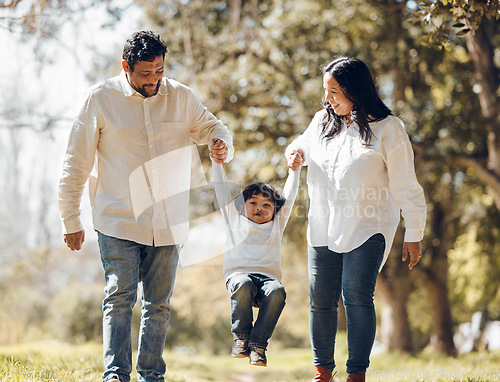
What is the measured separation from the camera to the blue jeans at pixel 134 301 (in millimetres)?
3303

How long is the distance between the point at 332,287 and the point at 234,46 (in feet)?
28.4

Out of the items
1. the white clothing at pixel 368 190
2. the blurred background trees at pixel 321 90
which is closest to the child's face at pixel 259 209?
the white clothing at pixel 368 190

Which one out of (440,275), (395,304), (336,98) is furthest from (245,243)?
(440,275)

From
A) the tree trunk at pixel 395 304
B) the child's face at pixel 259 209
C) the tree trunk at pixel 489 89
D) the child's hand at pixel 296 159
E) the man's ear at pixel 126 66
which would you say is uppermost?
the tree trunk at pixel 489 89

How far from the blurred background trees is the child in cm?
444

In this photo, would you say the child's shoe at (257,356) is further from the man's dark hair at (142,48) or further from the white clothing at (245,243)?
the man's dark hair at (142,48)

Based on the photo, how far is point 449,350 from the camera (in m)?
13.3

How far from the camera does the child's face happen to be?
401cm

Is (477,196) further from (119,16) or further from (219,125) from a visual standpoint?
(219,125)

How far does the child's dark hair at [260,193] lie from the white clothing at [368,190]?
0.47 m

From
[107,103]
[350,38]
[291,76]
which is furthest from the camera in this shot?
[350,38]

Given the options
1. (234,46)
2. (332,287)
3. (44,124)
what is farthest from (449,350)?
(332,287)

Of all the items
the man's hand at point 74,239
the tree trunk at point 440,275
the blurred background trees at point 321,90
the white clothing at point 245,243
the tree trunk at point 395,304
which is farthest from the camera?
the tree trunk at point 440,275

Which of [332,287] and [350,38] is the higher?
[350,38]
